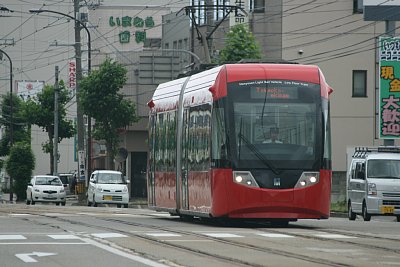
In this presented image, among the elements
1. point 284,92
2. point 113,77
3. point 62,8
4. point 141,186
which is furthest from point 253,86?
point 62,8

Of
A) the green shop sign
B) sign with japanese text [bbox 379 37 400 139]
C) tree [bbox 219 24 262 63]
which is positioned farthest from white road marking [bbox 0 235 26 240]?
the green shop sign

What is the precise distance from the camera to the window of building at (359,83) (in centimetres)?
6019

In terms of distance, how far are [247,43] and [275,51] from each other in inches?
443

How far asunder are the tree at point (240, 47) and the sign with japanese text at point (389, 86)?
8767 millimetres

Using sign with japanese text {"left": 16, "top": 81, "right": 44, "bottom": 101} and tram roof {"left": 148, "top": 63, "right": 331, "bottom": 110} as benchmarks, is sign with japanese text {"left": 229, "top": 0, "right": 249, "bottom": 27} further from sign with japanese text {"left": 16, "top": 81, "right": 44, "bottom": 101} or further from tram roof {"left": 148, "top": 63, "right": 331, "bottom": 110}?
sign with japanese text {"left": 16, "top": 81, "right": 44, "bottom": 101}

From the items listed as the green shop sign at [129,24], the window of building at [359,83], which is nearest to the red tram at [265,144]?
the window of building at [359,83]

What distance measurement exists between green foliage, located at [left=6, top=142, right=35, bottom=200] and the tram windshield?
181 feet

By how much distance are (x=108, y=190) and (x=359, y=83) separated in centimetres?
1518

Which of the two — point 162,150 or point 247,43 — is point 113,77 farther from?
point 162,150

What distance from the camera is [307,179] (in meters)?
24.0

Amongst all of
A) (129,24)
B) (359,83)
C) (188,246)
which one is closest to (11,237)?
(188,246)

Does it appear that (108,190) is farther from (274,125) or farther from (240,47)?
(274,125)

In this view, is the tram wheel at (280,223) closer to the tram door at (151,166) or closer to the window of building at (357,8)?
the tram door at (151,166)

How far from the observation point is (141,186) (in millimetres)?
77875
